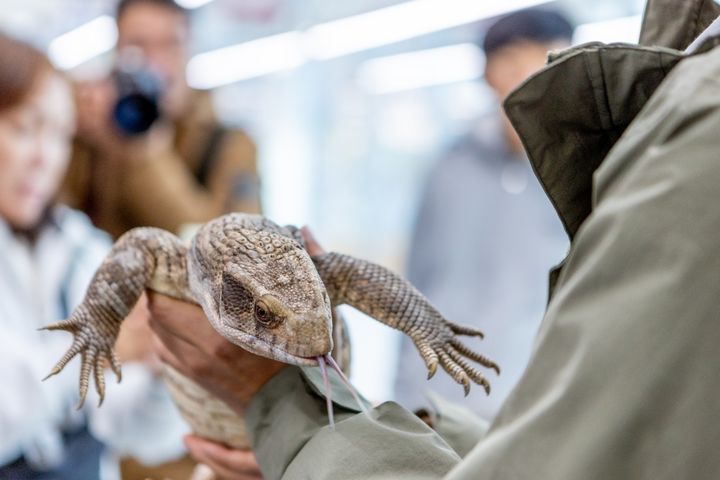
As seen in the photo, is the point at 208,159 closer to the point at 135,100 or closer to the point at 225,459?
the point at 135,100

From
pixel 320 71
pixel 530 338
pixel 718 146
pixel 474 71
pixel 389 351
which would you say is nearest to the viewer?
pixel 718 146

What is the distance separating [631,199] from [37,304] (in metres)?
2.34

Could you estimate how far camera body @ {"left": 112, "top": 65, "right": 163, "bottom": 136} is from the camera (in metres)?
3.54

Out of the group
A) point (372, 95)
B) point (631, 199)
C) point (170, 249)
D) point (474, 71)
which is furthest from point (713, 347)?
point (372, 95)

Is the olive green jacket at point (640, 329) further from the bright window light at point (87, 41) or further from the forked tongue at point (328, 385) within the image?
the bright window light at point (87, 41)

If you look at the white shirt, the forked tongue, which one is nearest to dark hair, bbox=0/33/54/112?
the white shirt

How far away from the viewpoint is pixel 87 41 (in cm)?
446

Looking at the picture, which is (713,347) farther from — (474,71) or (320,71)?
(320,71)

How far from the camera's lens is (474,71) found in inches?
226

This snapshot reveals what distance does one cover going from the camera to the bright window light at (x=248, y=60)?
5414mm

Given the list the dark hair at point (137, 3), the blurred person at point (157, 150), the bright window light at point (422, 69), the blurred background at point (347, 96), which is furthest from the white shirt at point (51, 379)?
the bright window light at point (422, 69)

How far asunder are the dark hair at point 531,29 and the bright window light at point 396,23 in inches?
33.4

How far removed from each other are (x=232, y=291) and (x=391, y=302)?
0.37 meters

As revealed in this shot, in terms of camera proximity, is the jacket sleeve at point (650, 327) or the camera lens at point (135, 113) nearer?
the jacket sleeve at point (650, 327)
